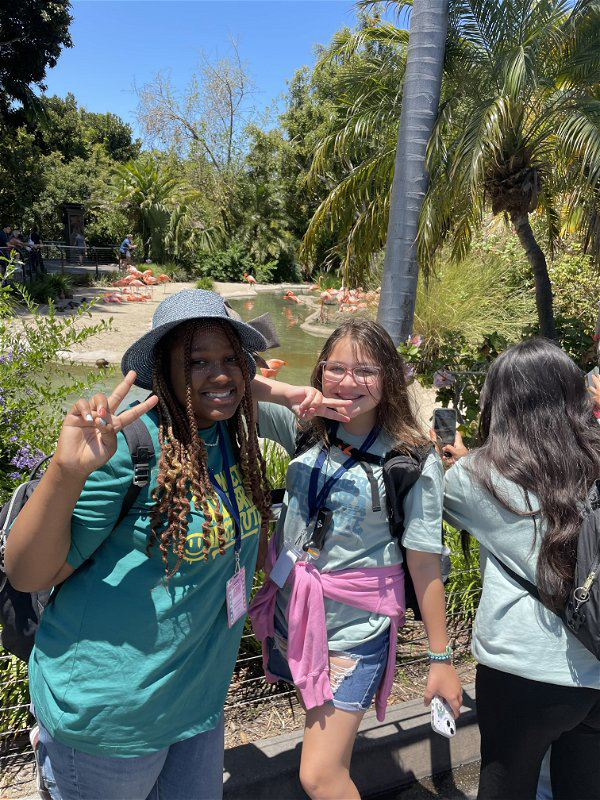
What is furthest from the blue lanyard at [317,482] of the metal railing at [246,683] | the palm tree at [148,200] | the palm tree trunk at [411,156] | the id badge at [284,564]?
the palm tree at [148,200]

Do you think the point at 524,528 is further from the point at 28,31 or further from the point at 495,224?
the point at 28,31

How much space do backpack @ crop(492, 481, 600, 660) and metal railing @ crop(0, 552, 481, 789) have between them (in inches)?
51.8

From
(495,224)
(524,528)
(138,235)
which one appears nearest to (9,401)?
(524,528)

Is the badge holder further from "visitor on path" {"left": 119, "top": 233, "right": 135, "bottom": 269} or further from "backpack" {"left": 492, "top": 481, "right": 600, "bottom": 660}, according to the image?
"visitor on path" {"left": 119, "top": 233, "right": 135, "bottom": 269}

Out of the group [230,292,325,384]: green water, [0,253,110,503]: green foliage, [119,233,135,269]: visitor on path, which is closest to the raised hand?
[0,253,110,503]: green foliage

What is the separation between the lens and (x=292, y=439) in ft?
6.47

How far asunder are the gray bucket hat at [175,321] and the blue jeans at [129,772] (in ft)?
2.83

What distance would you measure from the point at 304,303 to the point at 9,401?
1669cm

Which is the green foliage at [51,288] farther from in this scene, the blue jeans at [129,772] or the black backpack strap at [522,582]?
the black backpack strap at [522,582]

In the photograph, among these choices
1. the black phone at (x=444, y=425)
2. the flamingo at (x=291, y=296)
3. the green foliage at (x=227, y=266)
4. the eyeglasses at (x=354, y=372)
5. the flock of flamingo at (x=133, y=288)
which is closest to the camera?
the eyeglasses at (x=354, y=372)

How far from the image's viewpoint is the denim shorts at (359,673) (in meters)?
1.74

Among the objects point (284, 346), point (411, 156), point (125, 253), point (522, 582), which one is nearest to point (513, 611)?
point (522, 582)

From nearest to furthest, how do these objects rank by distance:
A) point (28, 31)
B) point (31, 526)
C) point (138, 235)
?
point (31, 526) < point (28, 31) < point (138, 235)

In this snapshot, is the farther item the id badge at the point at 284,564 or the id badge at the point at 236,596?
the id badge at the point at 284,564
